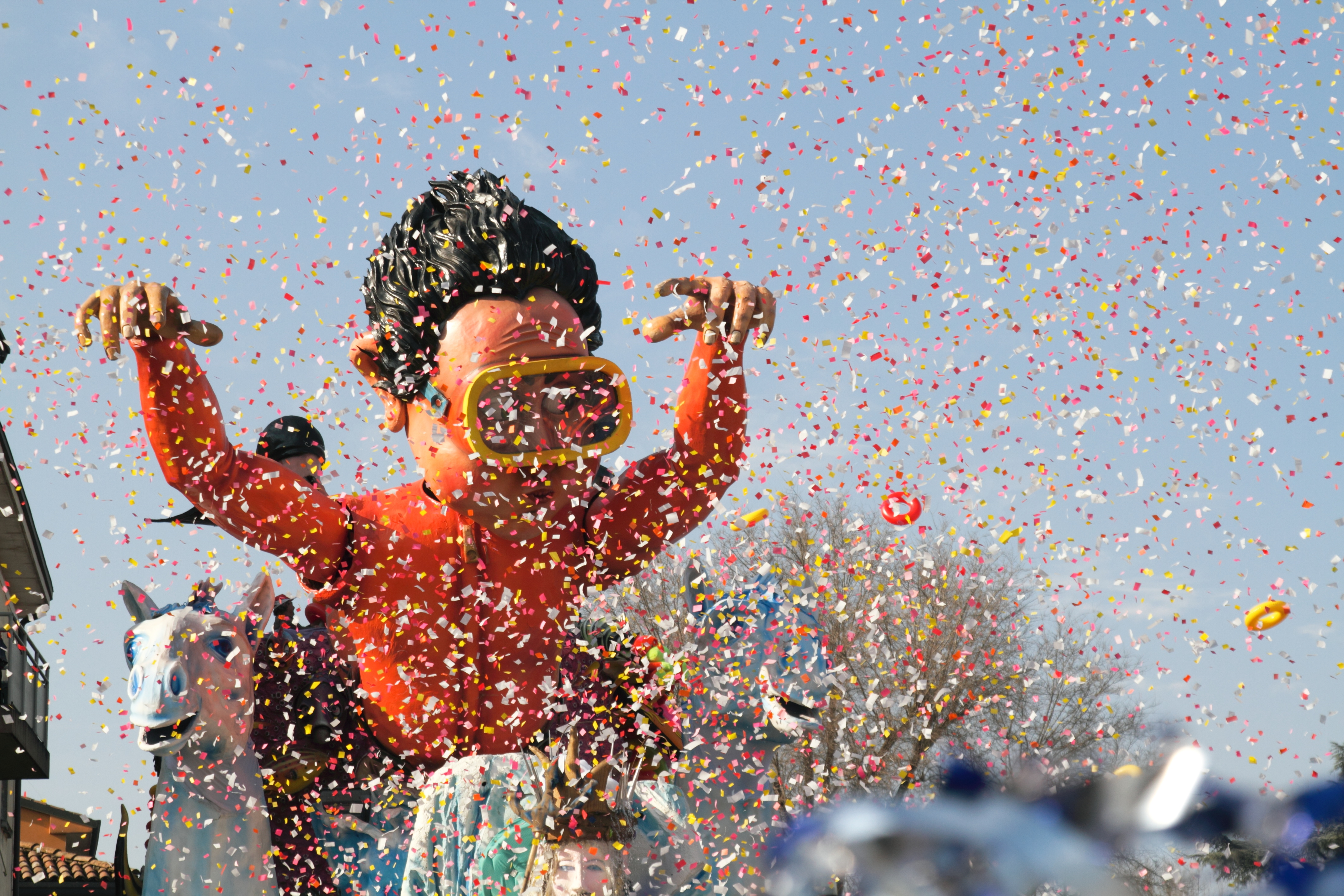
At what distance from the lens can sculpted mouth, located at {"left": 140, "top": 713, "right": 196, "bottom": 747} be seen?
3.63 meters

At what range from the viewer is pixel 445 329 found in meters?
3.56

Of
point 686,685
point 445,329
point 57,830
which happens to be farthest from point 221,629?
point 57,830


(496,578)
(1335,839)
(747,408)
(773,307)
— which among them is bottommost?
(1335,839)

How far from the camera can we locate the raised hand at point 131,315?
3100mm

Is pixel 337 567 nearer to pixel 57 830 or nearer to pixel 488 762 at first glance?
pixel 488 762

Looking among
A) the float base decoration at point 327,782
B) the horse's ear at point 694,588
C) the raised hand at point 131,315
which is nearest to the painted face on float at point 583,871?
the float base decoration at point 327,782

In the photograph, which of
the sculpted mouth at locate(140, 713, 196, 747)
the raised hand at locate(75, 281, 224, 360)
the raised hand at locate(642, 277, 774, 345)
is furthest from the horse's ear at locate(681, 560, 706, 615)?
the raised hand at locate(75, 281, 224, 360)

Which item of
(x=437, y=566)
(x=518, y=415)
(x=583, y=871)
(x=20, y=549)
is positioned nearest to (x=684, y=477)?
(x=518, y=415)

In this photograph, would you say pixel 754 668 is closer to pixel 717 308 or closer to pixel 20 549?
pixel 717 308

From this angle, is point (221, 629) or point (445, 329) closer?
point (445, 329)

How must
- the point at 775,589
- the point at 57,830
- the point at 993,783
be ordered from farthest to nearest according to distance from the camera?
the point at 57,830
the point at 775,589
the point at 993,783

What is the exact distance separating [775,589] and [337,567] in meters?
1.55

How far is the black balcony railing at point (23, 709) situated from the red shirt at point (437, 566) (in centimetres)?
976

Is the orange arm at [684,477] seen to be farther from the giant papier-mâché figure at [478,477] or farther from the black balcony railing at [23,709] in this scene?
the black balcony railing at [23,709]
